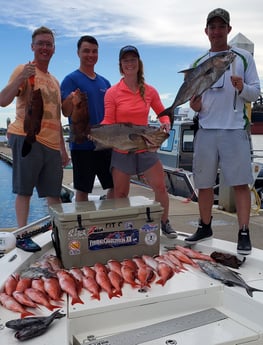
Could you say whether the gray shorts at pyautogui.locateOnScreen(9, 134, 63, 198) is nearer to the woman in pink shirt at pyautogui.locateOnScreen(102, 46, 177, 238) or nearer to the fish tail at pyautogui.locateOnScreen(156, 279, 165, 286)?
the woman in pink shirt at pyautogui.locateOnScreen(102, 46, 177, 238)

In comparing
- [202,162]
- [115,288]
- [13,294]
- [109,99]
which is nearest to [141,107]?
[109,99]

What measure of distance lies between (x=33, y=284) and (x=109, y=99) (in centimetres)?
188

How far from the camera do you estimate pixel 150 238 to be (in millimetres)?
3432

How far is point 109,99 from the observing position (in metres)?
3.91

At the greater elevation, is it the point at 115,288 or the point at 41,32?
the point at 41,32

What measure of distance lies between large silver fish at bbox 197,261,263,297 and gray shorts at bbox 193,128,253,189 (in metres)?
0.80

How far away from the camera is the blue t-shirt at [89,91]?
422 centimetres

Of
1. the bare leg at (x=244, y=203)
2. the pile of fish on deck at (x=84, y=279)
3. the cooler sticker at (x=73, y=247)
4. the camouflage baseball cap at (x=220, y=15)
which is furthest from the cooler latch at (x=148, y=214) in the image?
the camouflage baseball cap at (x=220, y=15)

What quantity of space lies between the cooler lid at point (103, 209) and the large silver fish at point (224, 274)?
2.00ft

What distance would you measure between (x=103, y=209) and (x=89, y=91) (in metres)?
1.48

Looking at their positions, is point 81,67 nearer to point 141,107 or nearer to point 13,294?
point 141,107

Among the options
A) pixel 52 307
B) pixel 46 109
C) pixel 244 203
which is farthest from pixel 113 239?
pixel 46 109

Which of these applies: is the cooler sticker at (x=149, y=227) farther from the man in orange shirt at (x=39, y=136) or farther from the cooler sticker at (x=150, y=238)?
the man in orange shirt at (x=39, y=136)

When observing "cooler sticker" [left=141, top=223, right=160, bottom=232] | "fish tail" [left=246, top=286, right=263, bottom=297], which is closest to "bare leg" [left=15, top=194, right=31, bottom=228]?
"cooler sticker" [left=141, top=223, right=160, bottom=232]
